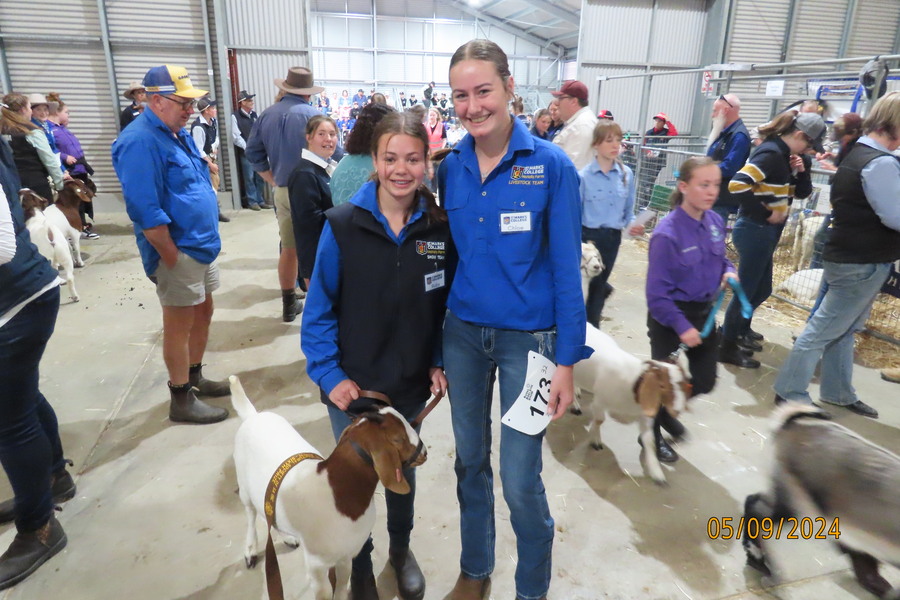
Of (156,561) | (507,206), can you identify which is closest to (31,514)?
(156,561)

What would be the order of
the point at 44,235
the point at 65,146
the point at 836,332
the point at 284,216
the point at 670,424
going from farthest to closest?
the point at 65,146 < the point at 44,235 < the point at 284,216 < the point at 836,332 < the point at 670,424

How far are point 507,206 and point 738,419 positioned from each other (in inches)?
110

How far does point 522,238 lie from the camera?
1657 mm

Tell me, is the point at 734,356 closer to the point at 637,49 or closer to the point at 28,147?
the point at 28,147

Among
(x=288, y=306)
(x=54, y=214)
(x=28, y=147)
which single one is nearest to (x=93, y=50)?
(x=28, y=147)

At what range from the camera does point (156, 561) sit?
93.4 inches

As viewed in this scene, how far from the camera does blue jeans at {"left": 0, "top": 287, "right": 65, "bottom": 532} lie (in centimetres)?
205

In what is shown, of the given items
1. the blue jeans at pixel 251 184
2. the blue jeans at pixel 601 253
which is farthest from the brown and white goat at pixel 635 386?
the blue jeans at pixel 251 184

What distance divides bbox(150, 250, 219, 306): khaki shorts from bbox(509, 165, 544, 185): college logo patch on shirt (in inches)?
87.7

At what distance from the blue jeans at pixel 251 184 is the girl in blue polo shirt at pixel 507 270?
9374 millimetres

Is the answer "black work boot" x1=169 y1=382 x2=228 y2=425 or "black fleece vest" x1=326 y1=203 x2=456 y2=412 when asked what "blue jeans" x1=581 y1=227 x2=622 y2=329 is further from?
"black work boot" x1=169 y1=382 x2=228 y2=425

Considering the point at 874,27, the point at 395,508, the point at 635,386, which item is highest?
the point at 874,27

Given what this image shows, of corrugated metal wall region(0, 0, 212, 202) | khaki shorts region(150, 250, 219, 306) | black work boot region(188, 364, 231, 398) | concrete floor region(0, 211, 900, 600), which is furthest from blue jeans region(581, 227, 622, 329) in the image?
corrugated metal wall region(0, 0, 212, 202)

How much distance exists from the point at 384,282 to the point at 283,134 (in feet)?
10.8
